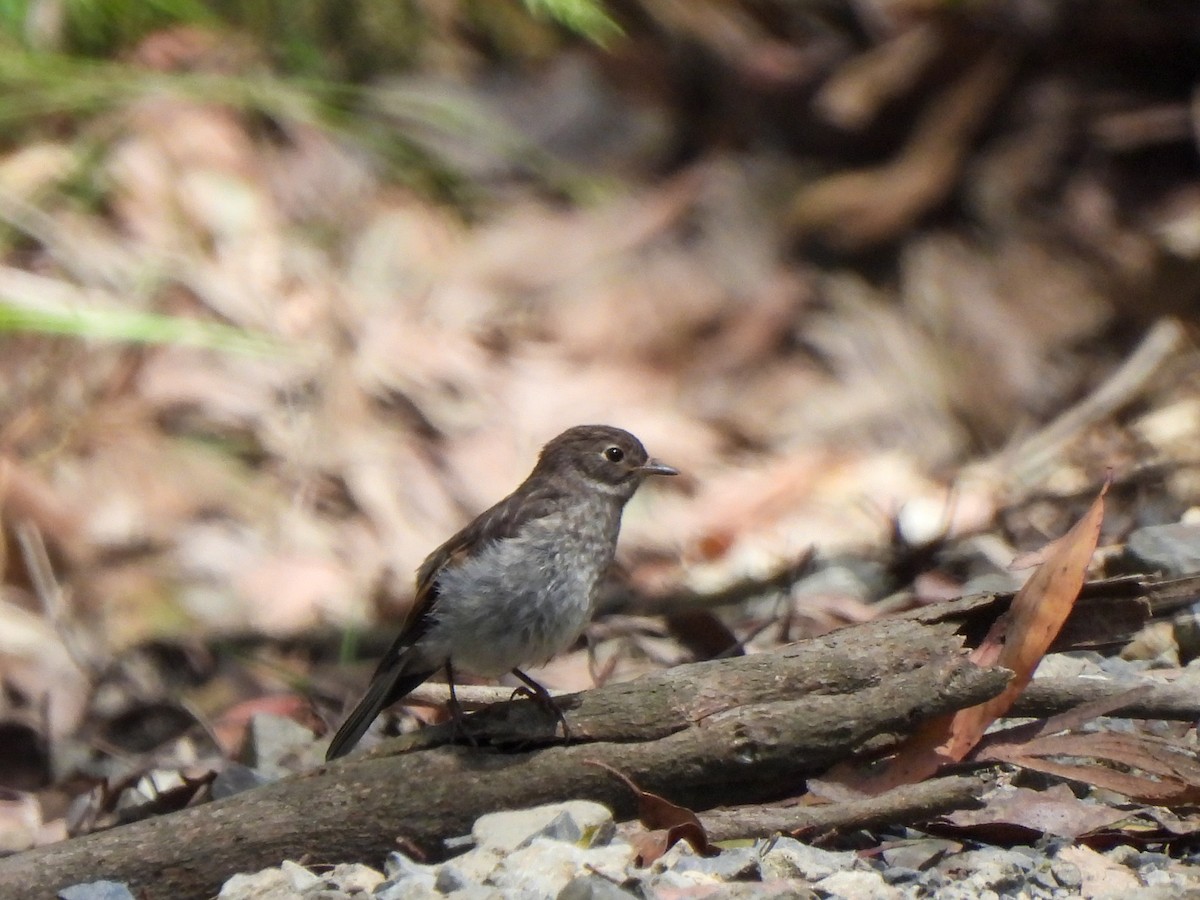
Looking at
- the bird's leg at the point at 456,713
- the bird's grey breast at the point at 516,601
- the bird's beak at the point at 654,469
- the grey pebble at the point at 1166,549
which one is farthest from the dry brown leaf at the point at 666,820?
the grey pebble at the point at 1166,549

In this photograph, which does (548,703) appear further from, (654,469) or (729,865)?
(654,469)

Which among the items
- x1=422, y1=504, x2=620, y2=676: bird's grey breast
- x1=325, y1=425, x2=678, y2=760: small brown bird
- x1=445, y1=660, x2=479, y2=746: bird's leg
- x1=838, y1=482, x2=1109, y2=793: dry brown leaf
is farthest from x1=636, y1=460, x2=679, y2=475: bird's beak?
x1=838, y1=482, x2=1109, y2=793: dry brown leaf

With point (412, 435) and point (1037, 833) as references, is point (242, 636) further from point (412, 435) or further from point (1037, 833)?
point (1037, 833)

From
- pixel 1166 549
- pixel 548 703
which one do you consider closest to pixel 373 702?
pixel 548 703

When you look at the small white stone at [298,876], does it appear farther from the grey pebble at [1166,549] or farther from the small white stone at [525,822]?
the grey pebble at [1166,549]

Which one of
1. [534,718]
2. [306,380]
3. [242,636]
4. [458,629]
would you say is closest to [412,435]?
[306,380]

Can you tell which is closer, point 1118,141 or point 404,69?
point 1118,141

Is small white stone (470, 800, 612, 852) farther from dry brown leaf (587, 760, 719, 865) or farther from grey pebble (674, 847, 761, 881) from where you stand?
grey pebble (674, 847, 761, 881)
